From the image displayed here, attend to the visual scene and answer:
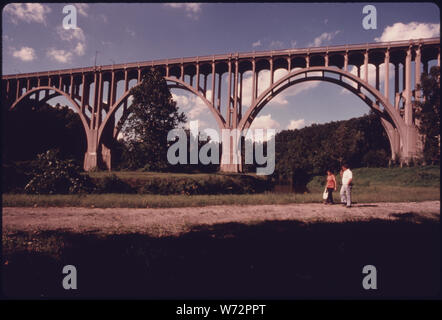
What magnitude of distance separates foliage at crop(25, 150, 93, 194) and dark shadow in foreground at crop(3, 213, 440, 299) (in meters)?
6.61

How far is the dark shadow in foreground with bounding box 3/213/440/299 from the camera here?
245cm

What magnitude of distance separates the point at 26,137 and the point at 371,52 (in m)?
42.8

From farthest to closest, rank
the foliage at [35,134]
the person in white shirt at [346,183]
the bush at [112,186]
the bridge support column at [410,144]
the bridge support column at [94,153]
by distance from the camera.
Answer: the bridge support column at [94,153] < the foliage at [35,134] < the bridge support column at [410,144] < the bush at [112,186] < the person in white shirt at [346,183]

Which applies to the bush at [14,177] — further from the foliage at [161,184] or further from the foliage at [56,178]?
the foliage at [161,184]

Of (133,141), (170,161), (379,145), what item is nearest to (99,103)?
(133,141)

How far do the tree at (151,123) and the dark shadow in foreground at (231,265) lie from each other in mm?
12312

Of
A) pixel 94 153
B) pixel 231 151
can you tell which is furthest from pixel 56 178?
pixel 94 153

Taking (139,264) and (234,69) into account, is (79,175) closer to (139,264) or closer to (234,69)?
(139,264)

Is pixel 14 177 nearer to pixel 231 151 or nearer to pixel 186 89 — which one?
pixel 231 151

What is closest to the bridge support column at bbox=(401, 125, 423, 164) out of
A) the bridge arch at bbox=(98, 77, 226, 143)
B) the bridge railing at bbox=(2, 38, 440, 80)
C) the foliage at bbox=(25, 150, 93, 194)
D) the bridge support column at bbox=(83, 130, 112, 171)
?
the bridge railing at bbox=(2, 38, 440, 80)

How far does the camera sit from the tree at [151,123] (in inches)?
639

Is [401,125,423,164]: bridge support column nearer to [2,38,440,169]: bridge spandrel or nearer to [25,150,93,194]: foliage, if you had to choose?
[2,38,440,169]: bridge spandrel

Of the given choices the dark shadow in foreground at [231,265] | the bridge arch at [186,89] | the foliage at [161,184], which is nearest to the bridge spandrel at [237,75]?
the bridge arch at [186,89]
